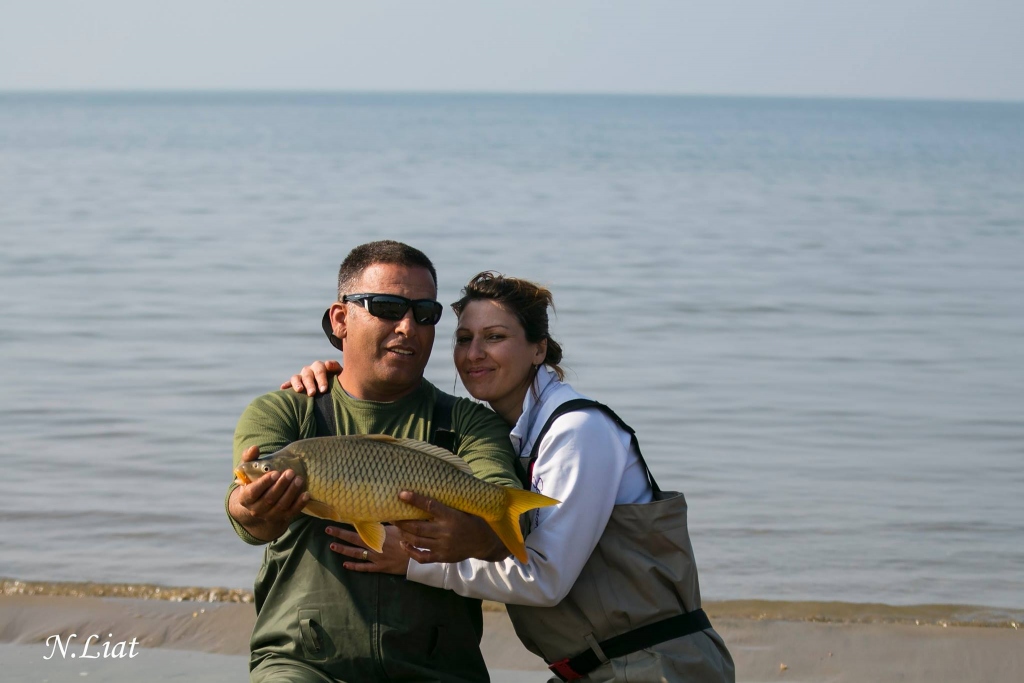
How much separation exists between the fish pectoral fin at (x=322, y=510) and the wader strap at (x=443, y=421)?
0.62 metres

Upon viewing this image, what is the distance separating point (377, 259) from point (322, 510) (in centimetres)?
112

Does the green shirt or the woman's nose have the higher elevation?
the woman's nose

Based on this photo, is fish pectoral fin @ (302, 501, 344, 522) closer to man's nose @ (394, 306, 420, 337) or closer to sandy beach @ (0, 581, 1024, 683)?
man's nose @ (394, 306, 420, 337)

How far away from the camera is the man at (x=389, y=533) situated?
13.7 ft

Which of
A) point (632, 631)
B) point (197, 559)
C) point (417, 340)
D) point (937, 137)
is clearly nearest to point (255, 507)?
point (417, 340)

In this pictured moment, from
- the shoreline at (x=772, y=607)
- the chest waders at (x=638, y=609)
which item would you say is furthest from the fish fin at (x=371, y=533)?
the shoreline at (x=772, y=607)

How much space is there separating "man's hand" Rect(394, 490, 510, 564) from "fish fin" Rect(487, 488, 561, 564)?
2.6 inches

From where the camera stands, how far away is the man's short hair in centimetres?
461

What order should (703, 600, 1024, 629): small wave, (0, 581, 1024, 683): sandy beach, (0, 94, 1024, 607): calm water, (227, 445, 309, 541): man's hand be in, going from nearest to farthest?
(227, 445, 309, 541): man's hand → (0, 581, 1024, 683): sandy beach → (703, 600, 1024, 629): small wave → (0, 94, 1024, 607): calm water

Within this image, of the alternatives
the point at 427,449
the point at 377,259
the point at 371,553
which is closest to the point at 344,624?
the point at 371,553

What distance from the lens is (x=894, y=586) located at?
778cm
